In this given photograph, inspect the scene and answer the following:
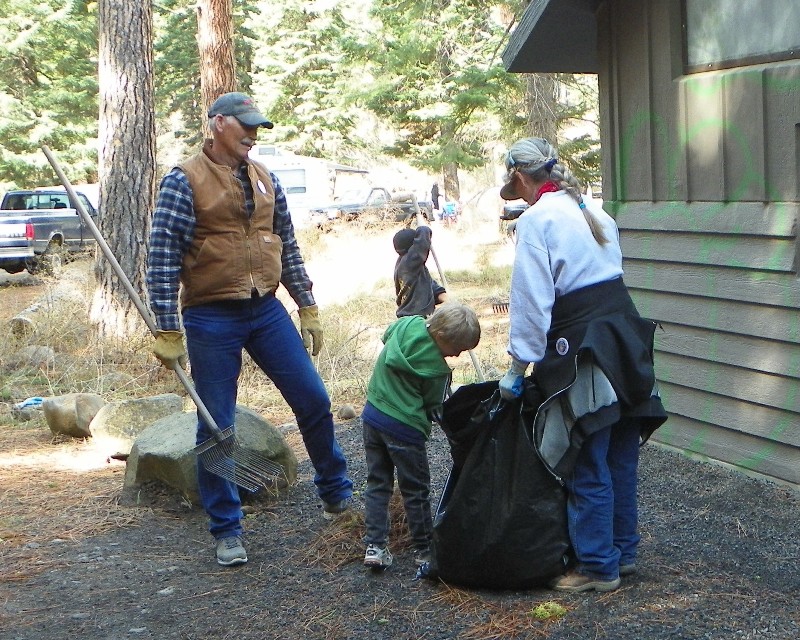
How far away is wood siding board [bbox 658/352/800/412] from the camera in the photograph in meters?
5.38

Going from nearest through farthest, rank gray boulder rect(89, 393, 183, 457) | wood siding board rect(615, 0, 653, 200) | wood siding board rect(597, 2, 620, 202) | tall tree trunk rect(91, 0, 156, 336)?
wood siding board rect(615, 0, 653, 200), wood siding board rect(597, 2, 620, 202), gray boulder rect(89, 393, 183, 457), tall tree trunk rect(91, 0, 156, 336)

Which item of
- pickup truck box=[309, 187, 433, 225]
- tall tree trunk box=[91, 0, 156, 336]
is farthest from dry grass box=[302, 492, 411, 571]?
pickup truck box=[309, 187, 433, 225]

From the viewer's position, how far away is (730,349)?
5781 mm

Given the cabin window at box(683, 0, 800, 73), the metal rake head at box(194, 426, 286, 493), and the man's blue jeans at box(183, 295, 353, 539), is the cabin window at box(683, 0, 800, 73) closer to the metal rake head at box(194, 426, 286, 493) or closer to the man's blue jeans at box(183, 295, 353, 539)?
the man's blue jeans at box(183, 295, 353, 539)

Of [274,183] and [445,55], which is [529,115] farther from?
[274,183]

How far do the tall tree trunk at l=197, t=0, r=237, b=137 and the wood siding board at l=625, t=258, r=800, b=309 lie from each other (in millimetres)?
5591

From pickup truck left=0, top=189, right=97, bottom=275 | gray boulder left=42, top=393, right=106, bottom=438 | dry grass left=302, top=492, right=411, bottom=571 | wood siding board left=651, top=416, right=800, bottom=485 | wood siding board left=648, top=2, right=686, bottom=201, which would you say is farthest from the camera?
pickup truck left=0, top=189, right=97, bottom=275

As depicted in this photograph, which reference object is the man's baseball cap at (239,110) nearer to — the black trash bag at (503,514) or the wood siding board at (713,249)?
the black trash bag at (503,514)

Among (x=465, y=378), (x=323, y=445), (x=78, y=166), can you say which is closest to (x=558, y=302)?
(x=323, y=445)

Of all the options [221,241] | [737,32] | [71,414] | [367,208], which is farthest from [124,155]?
[367,208]

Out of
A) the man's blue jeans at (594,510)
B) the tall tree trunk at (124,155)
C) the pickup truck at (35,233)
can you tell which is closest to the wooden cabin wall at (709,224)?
the man's blue jeans at (594,510)

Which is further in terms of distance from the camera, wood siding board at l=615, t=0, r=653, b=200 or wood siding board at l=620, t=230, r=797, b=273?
wood siding board at l=615, t=0, r=653, b=200

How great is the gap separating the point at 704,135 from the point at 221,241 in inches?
115

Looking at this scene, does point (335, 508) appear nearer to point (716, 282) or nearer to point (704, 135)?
point (716, 282)
